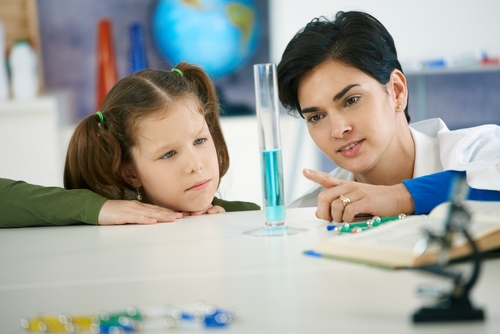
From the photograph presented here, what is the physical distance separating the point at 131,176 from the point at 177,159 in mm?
165

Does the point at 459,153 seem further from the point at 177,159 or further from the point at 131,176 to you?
the point at 131,176

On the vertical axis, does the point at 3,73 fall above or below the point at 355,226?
above

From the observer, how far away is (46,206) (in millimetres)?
1337

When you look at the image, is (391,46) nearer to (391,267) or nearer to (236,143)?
(391,267)

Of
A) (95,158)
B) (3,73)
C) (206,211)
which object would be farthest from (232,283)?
(3,73)

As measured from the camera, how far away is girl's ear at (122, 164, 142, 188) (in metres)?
1.54

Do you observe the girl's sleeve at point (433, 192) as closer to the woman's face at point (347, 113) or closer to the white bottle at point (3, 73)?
the woman's face at point (347, 113)

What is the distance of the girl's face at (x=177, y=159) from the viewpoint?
1.44 metres

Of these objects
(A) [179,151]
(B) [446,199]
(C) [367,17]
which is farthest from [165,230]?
(C) [367,17]

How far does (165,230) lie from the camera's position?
3.70ft

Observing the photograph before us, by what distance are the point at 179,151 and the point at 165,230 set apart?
349 millimetres

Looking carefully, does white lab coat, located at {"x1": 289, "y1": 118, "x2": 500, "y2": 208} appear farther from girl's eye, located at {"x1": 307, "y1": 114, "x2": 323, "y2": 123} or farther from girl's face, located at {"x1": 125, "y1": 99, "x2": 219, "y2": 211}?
girl's face, located at {"x1": 125, "y1": 99, "x2": 219, "y2": 211}

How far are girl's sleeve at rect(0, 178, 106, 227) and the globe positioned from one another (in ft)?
8.55

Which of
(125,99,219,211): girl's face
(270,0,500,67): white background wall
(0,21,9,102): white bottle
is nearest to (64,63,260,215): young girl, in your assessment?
(125,99,219,211): girl's face
